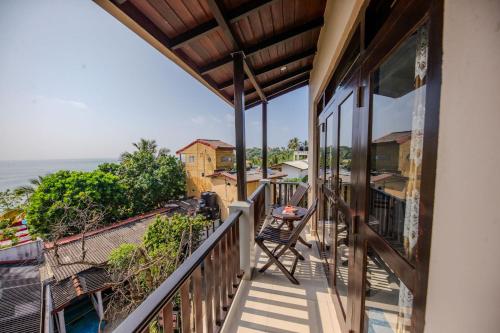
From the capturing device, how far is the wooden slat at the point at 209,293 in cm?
160

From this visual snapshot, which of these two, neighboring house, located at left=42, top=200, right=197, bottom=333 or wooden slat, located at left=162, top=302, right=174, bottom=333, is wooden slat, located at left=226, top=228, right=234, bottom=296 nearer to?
wooden slat, located at left=162, top=302, right=174, bottom=333

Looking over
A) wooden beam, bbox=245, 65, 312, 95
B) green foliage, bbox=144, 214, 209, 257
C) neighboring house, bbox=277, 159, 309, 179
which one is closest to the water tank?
neighboring house, bbox=277, 159, 309, 179

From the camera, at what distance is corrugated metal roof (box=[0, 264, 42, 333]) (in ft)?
25.0

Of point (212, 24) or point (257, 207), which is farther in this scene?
point (257, 207)

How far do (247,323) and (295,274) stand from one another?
958mm

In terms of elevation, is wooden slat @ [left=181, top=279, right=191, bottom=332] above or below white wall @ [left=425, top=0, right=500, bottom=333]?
below

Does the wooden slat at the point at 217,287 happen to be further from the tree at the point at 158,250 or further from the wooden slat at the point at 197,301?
the tree at the point at 158,250

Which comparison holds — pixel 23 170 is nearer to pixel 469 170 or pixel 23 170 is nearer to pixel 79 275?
pixel 79 275

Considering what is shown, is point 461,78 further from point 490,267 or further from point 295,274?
point 295,274

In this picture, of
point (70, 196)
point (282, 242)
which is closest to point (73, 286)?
point (70, 196)

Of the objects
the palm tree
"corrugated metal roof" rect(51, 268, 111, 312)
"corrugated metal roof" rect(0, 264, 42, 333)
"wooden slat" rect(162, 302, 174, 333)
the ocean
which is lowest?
"corrugated metal roof" rect(0, 264, 42, 333)

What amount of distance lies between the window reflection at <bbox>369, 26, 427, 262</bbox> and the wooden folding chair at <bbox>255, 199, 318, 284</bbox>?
135 cm

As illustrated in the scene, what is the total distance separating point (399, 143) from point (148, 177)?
774 inches

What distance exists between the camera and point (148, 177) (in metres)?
18.0
